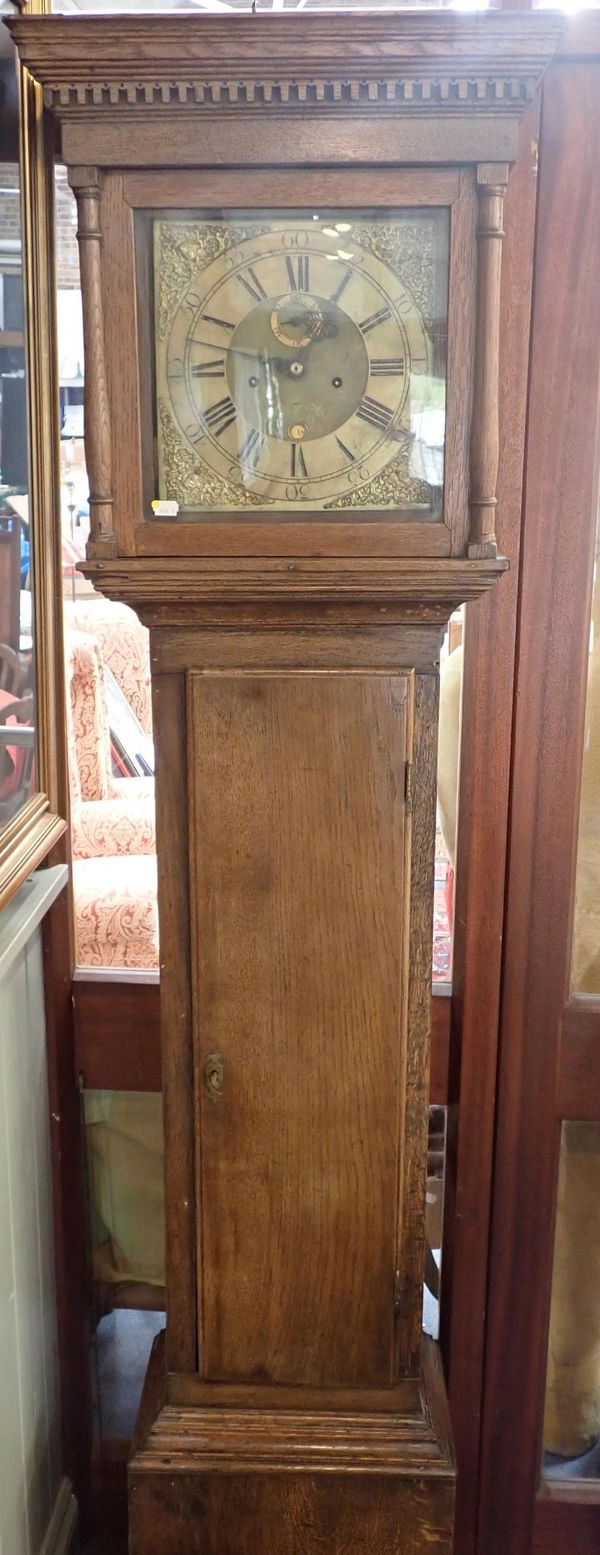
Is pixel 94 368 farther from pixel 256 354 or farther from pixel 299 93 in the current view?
pixel 299 93

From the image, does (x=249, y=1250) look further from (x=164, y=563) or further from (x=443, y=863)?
(x=164, y=563)

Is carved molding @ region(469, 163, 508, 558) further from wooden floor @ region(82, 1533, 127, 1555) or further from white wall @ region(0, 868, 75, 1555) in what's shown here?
wooden floor @ region(82, 1533, 127, 1555)

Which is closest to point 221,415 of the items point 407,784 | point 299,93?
point 299,93

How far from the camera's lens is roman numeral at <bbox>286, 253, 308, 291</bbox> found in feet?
Result: 3.50

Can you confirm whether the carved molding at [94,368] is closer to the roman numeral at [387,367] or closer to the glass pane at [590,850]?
the roman numeral at [387,367]

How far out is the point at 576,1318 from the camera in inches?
64.2

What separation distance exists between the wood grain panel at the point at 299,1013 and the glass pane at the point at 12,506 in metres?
0.23

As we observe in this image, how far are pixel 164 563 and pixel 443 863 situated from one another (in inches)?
23.8

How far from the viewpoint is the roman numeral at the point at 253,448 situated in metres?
1.10

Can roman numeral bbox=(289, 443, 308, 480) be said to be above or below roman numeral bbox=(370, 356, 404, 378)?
below

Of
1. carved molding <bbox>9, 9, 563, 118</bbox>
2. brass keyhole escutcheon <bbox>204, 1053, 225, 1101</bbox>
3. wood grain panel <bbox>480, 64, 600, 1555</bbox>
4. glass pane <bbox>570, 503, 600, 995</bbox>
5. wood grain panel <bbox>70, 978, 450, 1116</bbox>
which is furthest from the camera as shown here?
wood grain panel <bbox>70, 978, 450, 1116</bbox>

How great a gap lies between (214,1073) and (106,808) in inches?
17.2

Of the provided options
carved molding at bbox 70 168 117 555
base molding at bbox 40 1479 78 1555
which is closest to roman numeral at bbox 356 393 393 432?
carved molding at bbox 70 168 117 555

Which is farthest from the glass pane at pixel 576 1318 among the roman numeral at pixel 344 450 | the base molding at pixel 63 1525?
the roman numeral at pixel 344 450
